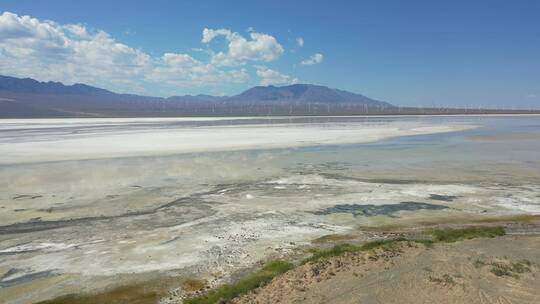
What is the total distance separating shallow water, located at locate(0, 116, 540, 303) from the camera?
38.3 ft

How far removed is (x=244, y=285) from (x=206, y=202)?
8591 mm

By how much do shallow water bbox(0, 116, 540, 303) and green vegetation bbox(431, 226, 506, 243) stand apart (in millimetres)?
2214

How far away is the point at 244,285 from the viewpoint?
962cm

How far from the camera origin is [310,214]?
52.6ft

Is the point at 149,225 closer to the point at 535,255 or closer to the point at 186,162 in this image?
the point at 535,255

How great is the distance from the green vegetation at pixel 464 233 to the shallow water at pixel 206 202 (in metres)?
2.21

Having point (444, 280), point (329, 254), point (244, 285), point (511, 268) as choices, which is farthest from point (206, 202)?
point (511, 268)

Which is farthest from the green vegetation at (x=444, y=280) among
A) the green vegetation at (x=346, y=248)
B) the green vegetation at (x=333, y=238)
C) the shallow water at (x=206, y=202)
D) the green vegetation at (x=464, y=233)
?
the shallow water at (x=206, y=202)

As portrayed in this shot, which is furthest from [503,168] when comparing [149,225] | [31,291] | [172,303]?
[31,291]

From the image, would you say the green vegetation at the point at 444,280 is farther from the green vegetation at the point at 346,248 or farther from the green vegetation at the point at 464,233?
the green vegetation at the point at 464,233

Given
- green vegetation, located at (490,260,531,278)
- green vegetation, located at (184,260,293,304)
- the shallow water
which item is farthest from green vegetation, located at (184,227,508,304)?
green vegetation, located at (490,260,531,278)

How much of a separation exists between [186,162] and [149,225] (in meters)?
14.7

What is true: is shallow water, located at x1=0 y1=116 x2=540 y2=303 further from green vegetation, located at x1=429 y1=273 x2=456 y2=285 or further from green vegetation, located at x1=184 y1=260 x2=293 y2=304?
green vegetation, located at x1=429 y1=273 x2=456 y2=285

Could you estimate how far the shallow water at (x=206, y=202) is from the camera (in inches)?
460
